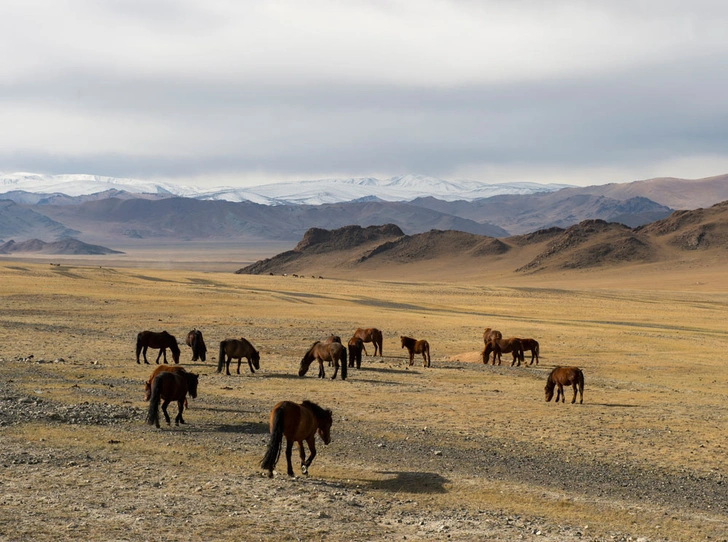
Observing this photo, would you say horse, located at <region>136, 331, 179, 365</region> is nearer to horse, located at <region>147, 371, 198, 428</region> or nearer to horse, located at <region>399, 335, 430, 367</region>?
horse, located at <region>399, 335, 430, 367</region>

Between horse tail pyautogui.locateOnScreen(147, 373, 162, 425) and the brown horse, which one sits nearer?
horse tail pyautogui.locateOnScreen(147, 373, 162, 425)

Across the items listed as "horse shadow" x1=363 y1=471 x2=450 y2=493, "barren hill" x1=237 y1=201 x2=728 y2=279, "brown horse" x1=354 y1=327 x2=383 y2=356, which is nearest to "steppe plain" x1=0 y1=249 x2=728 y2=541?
"horse shadow" x1=363 y1=471 x2=450 y2=493

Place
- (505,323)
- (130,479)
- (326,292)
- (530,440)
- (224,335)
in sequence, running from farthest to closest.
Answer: (326,292) → (505,323) → (224,335) → (530,440) → (130,479)

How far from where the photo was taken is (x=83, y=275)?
2965 inches

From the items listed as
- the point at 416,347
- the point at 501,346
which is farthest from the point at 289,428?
the point at 501,346

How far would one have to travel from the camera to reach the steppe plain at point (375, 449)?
1030 cm

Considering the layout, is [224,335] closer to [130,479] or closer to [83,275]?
[130,479]

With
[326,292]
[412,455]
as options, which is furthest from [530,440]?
[326,292]

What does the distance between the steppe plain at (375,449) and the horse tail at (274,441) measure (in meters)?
0.26

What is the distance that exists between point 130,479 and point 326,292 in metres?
62.4

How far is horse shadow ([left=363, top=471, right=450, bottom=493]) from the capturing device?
39.4 feet

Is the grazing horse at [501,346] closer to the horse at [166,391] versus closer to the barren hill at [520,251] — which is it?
the horse at [166,391]

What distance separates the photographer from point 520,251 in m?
180

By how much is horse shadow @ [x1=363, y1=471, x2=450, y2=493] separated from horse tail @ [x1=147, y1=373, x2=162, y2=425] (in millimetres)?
4837
